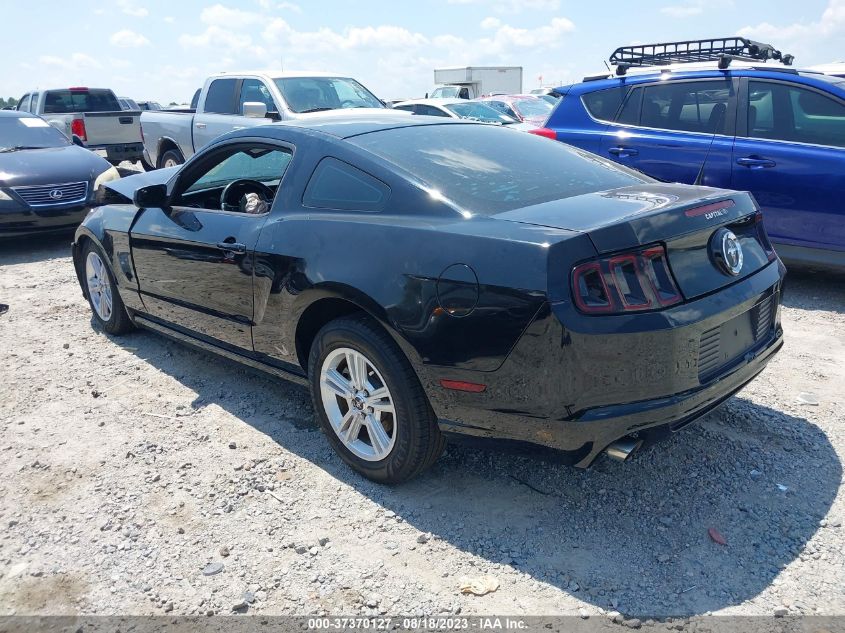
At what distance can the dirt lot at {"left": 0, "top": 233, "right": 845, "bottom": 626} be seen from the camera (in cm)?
247

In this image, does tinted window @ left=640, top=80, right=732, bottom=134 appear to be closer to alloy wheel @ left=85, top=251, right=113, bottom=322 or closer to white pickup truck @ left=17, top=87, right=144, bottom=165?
alloy wheel @ left=85, top=251, right=113, bottom=322

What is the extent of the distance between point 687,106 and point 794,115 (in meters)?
0.87

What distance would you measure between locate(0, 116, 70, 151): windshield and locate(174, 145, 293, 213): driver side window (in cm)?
592

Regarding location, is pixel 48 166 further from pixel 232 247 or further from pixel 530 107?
Answer: pixel 530 107

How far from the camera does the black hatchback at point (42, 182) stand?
25.9 feet

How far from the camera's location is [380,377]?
9.68 feet

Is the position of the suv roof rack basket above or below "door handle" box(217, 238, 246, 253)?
above

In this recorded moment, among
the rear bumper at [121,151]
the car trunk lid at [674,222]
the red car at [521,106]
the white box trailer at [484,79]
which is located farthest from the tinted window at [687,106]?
the white box trailer at [484,79]

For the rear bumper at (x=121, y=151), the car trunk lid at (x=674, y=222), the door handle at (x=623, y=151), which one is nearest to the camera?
the car trunk lid at (x=674, y=222)

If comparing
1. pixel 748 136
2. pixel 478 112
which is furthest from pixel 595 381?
pixel 478 112

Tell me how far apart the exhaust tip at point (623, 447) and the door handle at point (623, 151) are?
4.21 m

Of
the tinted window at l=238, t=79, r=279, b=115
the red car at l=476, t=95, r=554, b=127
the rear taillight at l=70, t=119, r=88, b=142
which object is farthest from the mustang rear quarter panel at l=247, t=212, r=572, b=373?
the rear taillight at l=70, t=119, r=88, b=142

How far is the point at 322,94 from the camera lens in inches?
352

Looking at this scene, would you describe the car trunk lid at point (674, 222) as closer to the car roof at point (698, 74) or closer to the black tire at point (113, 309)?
the car roof at point (698, 74)
